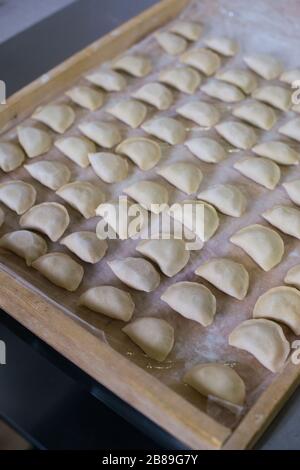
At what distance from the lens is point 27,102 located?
1.46 metres

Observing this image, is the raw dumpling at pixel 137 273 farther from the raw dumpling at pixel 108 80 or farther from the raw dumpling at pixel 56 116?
the raw dumpling at pixel 108 80

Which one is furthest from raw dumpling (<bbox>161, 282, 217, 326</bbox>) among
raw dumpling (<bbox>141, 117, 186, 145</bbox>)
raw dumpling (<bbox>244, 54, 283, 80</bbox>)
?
raw dumpling (<bbox>244, 54, 283, 80</bbox>)

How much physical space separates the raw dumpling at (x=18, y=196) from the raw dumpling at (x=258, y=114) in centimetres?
60

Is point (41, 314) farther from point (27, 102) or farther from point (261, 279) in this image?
point (27, 102)

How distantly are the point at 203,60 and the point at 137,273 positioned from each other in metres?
0.82

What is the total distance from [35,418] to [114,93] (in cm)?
97

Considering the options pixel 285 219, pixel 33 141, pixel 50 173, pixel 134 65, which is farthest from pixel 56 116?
pixel 285 219

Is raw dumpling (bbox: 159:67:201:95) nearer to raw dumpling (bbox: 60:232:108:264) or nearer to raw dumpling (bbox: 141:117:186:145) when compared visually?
raw dumpling (bbox: 141:117:186:145)

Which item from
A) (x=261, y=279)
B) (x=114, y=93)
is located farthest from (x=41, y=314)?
(x=114, y=93)

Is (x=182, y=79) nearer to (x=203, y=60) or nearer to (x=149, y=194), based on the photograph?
(x=203, y=60)

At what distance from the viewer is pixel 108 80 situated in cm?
158

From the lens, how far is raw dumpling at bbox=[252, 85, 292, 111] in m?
1.53

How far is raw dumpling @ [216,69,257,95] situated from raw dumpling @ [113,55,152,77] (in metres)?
0.22

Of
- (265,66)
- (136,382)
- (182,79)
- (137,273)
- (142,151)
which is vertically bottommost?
(136,382)
